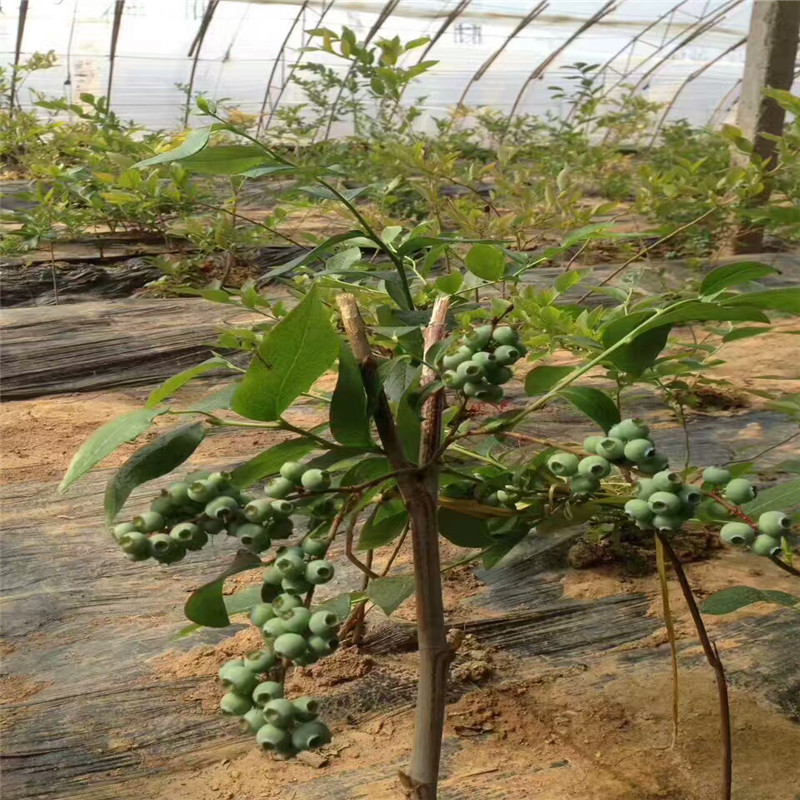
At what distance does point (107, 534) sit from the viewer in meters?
1.82

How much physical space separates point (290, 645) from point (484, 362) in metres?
0.28

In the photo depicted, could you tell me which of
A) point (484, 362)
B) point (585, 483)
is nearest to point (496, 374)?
point (484, 362)

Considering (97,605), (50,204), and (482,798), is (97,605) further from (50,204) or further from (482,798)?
(50,204)

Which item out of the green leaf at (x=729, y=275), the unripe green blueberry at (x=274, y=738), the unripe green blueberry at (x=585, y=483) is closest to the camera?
the unripe green blueberry at (x=274, y=738)

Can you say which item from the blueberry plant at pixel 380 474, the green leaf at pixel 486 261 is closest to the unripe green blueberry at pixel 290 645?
the blueberry plant at pixel 380 474

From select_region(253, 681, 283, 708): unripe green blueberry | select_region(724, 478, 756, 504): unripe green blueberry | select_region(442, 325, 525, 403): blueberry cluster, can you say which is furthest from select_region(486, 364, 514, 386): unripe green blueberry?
select_region(253, 681, 283, 708): unripe green blueberry

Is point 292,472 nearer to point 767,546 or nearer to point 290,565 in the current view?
point 290,565

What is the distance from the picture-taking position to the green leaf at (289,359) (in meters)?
0.69

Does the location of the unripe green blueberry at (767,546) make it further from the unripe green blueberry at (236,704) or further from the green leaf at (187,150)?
the green leaf at (187,150)

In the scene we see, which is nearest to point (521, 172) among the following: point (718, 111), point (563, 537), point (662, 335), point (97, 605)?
point (563, 537)

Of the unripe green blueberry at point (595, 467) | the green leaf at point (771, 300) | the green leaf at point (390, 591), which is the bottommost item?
the green leaf at point (390, 591)

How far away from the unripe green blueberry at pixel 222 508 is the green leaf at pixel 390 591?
320 millimetres

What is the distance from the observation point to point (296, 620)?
0.60 m

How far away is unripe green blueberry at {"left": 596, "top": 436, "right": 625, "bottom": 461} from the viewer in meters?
0.67
